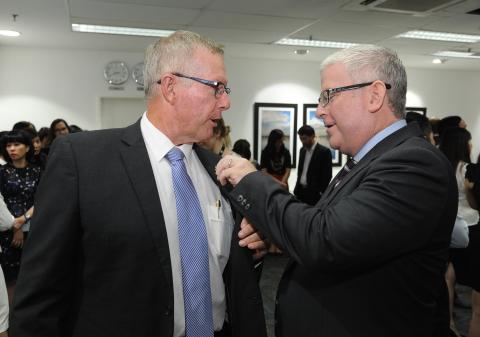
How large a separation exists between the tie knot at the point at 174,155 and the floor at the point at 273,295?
2.40 metres

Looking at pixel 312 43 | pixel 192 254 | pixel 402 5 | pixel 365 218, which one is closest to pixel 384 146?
pixel 365 218

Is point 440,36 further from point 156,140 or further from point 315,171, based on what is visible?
point 156,140

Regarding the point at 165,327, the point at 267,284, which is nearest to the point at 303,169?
the point at 267,284

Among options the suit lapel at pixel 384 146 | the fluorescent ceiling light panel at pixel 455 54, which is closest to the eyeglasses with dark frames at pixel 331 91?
the suit lapel at pixel 384 146

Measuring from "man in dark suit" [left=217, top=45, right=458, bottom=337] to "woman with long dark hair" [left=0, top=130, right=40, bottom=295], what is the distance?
2.88 metres

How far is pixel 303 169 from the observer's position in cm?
581

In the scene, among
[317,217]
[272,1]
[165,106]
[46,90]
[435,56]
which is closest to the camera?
[317,217]

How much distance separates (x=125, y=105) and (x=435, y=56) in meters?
5.56

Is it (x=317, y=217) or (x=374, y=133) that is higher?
(x=374, y=133)

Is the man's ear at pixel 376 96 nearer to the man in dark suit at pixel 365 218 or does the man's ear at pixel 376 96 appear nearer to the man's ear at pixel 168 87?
the man in dark suit at pixel 365 218

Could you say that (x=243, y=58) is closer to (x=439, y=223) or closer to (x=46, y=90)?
(x=46, y=90)

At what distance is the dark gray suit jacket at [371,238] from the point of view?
1021mm

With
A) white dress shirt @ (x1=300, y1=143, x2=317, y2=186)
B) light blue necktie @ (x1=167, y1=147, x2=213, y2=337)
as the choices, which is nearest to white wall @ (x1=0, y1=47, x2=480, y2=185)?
white dress shirt @ (x1=300, y1=143, x2=317, y2=186)

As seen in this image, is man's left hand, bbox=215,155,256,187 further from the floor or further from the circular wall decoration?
the circular wall decoration
